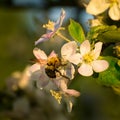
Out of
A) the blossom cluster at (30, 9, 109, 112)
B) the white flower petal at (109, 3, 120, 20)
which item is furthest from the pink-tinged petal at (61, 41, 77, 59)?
the white flower petal at (109, 3, 120, 20)

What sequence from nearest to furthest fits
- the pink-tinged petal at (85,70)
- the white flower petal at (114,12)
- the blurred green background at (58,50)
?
the pink-tinged petal at (85,70) < the white flower petal at (114,12) < the blurred green background at (58,50)

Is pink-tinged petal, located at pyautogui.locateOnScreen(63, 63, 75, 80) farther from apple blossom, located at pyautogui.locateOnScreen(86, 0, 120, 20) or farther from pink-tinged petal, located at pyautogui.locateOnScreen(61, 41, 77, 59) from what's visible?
apple blossom, located at pyautogui.locateOnScreen(86, 0, 120, 20)

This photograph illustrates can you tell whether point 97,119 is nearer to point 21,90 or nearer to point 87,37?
point 21,90

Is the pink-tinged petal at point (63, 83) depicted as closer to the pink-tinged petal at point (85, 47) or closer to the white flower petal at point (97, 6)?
the pink-tinged petal at point (85, 47)

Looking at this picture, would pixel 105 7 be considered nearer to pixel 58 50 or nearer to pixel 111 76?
pixel 111 76

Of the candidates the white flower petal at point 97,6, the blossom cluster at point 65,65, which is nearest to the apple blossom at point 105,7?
the white flower petal at point 97,6
